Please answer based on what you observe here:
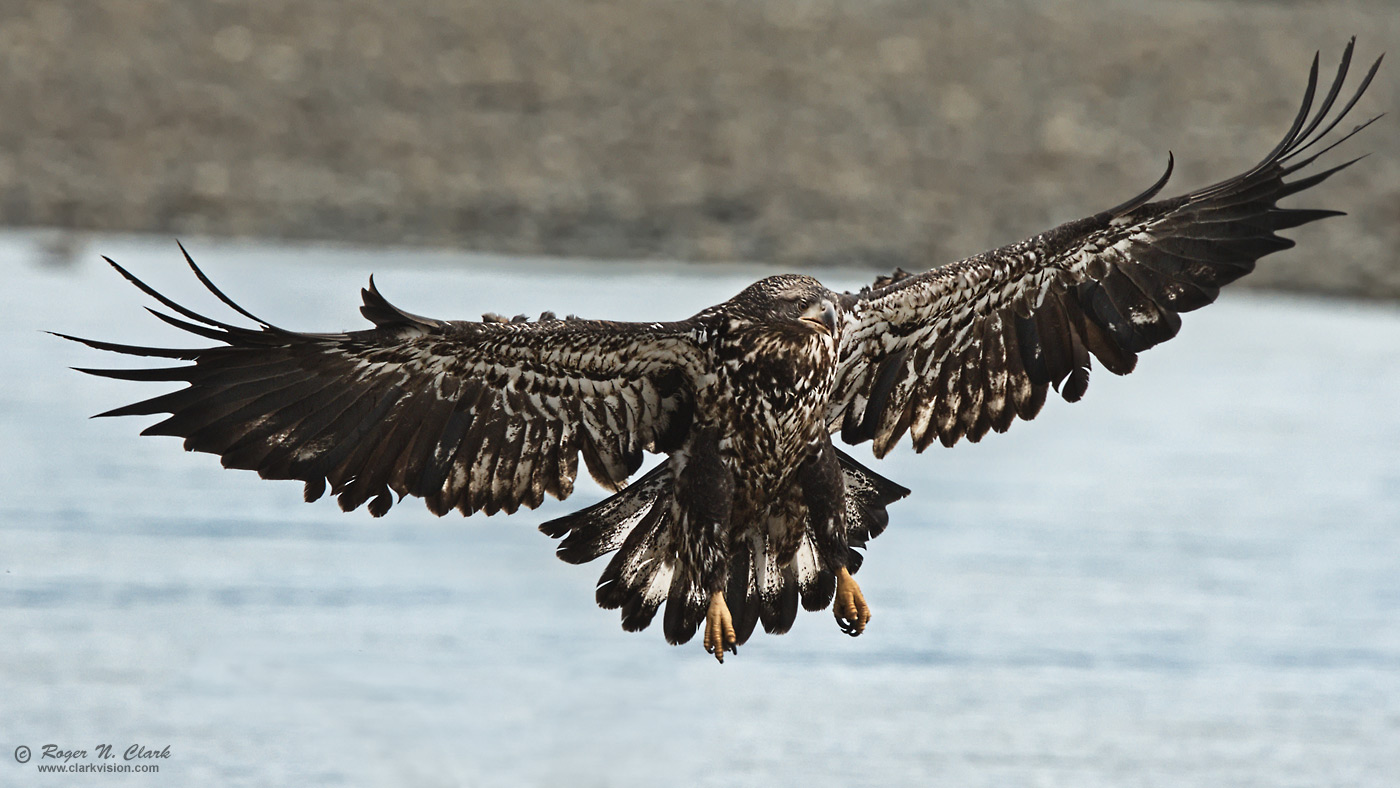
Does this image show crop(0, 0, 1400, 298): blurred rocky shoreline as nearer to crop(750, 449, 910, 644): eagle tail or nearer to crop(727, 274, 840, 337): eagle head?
crop(750, 449, 910, 644): eagle tail

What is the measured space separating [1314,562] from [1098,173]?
8470 mm

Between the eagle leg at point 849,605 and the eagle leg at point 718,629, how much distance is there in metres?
0.43

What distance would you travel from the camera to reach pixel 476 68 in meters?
18.5

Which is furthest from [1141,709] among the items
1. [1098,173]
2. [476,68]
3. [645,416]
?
[476,68]

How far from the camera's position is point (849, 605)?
698cm

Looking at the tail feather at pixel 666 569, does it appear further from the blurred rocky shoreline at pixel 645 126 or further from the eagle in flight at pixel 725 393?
the blurred rocky shoreline at pixel 645 126

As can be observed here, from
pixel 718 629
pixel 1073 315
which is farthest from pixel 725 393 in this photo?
pixel 1073 315

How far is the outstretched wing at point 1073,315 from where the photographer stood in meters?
7.23

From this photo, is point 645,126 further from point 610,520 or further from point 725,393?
point 725,393

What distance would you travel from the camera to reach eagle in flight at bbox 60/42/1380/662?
249 inches

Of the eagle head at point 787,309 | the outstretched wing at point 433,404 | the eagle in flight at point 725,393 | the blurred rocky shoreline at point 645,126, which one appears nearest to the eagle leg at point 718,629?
the eagle in flight at point 725,393

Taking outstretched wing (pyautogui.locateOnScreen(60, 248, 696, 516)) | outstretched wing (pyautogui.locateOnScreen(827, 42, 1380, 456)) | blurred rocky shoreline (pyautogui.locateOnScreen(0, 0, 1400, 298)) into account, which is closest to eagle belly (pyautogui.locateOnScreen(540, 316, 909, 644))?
outstretched wing (pyautogui.locateOnScreen(60, 248, 696, 516))

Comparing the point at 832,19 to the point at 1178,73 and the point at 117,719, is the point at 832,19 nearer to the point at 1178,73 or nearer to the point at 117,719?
the point at 1178,73

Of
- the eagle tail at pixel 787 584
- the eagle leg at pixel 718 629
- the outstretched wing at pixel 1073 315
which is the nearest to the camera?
the eagle leg at pixel 718 629
